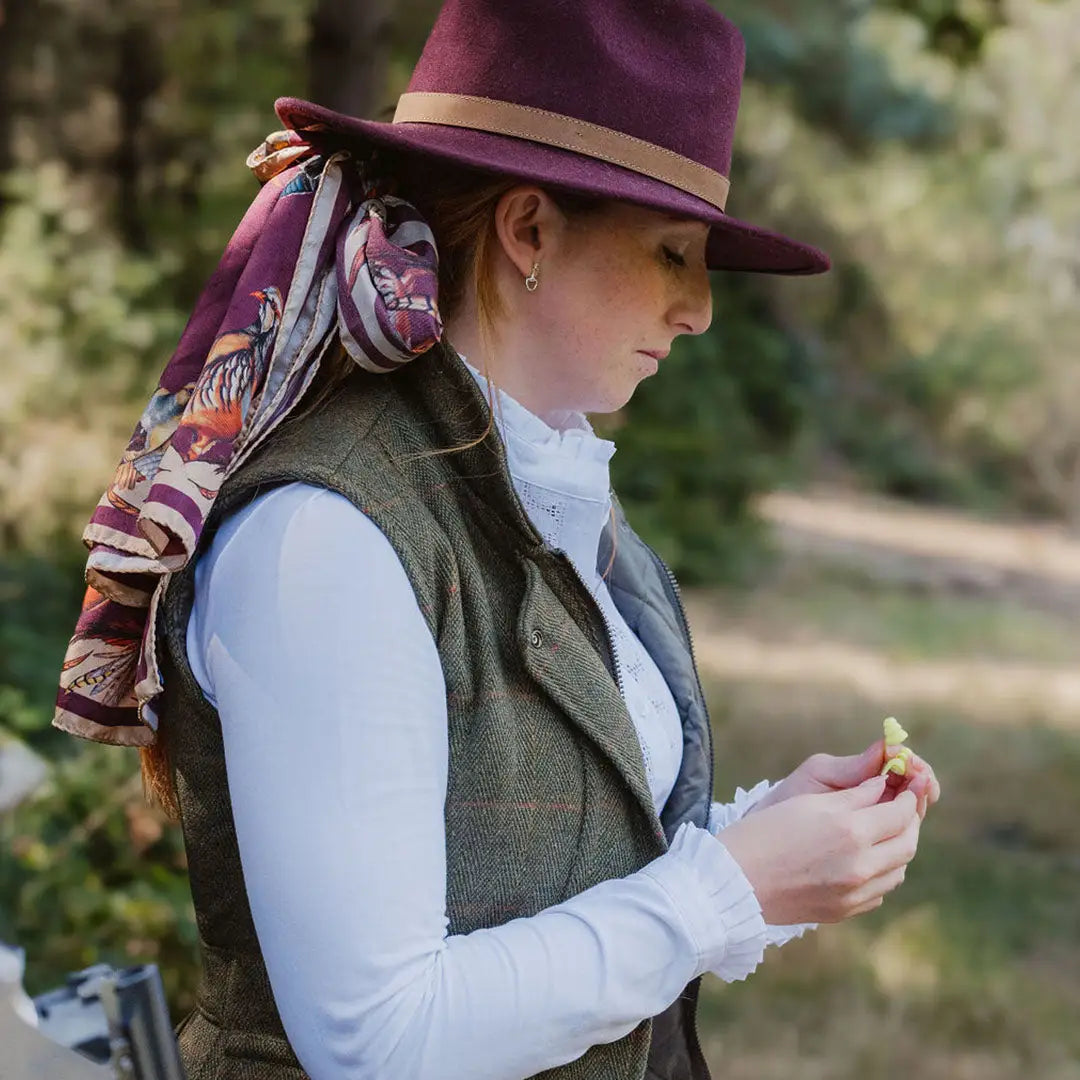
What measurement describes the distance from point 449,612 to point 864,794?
1.44 ft

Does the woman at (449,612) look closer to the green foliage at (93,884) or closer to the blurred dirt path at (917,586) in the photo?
the green foliage at (93,884)

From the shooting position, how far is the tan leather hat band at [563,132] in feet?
4.40

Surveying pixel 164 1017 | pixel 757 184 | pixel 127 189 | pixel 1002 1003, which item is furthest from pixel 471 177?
pixel 757 184

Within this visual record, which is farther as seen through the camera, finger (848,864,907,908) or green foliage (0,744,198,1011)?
green foliage (0,744,198,1011)

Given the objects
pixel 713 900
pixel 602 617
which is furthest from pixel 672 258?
pixel 713 900

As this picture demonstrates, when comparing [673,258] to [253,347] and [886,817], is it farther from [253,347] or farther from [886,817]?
[886,817]

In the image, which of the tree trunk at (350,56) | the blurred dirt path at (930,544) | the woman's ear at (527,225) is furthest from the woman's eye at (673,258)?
the blurred dirt path at (930,544)

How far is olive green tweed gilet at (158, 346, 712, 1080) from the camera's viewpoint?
1.22 meters

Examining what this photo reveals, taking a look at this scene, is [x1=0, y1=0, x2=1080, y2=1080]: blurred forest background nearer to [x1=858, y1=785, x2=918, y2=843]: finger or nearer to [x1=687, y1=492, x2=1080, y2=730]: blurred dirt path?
[x1=687, y1=492, x2=1080, y2=730]: blurred dirt path

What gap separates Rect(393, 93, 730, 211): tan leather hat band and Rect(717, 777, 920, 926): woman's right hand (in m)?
0.59

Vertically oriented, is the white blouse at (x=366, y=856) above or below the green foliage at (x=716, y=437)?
above

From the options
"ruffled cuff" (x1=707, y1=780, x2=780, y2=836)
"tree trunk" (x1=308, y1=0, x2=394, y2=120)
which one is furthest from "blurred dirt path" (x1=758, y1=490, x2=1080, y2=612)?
"ruffled cuff" (x1=707, y1=780, x2=780, y2=836)

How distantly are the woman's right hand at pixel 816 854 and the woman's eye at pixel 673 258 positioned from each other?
0.53m

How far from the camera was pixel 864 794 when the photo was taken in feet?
4.46
